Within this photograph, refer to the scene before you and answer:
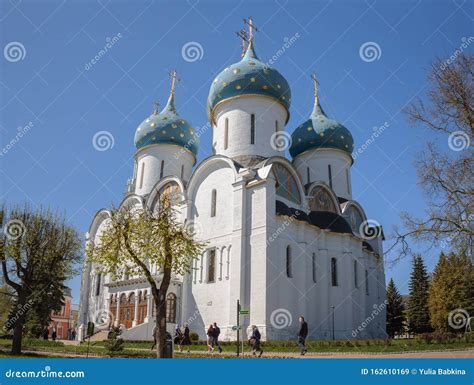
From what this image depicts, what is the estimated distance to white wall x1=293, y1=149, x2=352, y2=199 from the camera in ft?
105

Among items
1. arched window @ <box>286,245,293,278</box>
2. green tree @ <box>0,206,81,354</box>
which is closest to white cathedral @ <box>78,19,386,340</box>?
arched window @ <box>286,245,293,278</box>

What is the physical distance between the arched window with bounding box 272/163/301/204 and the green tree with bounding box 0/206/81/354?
37.6ft

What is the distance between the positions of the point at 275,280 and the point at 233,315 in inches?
108

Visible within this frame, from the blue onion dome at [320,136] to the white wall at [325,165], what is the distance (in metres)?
0.41

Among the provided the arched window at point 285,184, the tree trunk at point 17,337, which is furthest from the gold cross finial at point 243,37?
the tree trunk at point 17,337

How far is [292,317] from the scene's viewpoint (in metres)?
22.5

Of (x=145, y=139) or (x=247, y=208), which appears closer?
(x=247, y=208)

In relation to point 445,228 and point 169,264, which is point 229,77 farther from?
point 445,228

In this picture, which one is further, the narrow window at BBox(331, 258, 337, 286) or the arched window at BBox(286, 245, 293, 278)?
the narrow window at BBox(331, 258, 337, 286)

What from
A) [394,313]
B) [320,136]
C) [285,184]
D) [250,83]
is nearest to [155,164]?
[250,83]

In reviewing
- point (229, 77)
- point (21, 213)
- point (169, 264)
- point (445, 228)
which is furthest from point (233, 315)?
point (229, 77)

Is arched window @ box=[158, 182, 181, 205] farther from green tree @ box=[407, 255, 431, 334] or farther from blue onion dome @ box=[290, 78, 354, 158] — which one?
green tree @ box=[407, 255, 431, 334]

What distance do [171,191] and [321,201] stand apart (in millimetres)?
9925

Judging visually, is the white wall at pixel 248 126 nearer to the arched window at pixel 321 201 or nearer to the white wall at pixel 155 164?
the arched window at pixel 321 201
